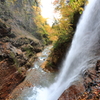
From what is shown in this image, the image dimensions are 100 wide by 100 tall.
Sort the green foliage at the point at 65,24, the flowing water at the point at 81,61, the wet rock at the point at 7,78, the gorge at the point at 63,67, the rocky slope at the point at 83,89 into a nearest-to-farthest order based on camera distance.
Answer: the rocky slope at the point at 83,89 → the gorge at the point at 63,67 → the flowing water at the point at 81,61 → the wet rock at the point at 7,78 → the green foliage at the point at 65,24

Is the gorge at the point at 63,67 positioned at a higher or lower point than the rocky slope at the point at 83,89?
higher

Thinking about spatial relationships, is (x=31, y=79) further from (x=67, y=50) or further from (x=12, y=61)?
(x=67, y=50)

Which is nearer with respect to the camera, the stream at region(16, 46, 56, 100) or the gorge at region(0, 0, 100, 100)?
the gorge at region(0, 0, 100, 100)

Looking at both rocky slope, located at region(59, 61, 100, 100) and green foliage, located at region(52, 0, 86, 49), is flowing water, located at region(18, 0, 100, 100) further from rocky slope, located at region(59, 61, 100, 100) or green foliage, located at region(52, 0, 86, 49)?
green foliage, located at region(52, 0, 86, 49)

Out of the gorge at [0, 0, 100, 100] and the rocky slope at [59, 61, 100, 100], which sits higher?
the gorge at [0, 0, 100, 100]

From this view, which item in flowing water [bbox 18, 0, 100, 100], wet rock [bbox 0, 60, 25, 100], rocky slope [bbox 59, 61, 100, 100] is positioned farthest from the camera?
wet rock [bbox 0, 60, 25, 100]

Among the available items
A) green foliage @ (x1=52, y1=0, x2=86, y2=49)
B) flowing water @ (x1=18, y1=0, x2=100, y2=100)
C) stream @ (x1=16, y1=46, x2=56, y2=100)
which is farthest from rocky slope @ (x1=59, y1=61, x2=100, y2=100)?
green foliage @ (x1=52, y1=0, x2=86, y2=49)

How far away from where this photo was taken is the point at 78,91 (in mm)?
2764

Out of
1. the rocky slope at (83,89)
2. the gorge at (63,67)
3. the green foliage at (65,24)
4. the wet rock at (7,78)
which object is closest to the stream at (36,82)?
the gorge at (63,67)

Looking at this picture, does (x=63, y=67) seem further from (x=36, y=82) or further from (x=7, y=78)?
(x=7, y=78)

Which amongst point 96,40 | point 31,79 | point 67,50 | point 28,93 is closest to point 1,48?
point 31,79

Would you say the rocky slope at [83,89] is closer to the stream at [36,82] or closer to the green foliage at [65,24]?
the stream at [36,82]

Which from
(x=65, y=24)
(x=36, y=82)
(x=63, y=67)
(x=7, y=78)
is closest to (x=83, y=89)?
(x=36, y=82)

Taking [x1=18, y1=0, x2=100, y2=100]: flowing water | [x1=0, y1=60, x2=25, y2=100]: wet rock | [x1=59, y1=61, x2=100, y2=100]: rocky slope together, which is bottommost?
[x1=59, y1=61, x2=100, y2=100]: rocky slope
